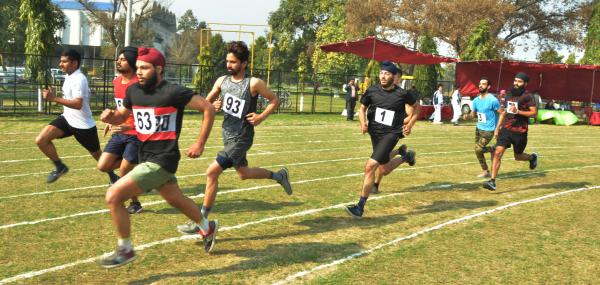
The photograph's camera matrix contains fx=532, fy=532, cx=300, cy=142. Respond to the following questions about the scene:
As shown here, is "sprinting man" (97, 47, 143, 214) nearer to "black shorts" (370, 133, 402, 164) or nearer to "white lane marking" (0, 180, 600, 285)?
"white lane marking" (0, 180, 600, 285)

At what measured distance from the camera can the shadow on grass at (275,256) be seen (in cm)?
467

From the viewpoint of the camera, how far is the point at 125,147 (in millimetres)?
6598

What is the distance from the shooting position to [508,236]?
645 cm

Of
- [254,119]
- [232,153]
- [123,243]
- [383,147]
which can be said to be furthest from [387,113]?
[123,243]

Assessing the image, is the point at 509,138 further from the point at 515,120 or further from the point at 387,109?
the point at 387,109

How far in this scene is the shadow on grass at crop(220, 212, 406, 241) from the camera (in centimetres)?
614

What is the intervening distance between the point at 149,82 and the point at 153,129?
0.41 m

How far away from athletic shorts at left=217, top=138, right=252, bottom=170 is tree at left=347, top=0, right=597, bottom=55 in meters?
39.1

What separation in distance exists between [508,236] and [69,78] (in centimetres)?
618

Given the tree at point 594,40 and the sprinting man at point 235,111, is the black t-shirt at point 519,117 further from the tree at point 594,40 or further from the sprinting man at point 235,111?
the tree at point 594,40

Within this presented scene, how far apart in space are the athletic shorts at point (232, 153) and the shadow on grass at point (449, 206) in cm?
274

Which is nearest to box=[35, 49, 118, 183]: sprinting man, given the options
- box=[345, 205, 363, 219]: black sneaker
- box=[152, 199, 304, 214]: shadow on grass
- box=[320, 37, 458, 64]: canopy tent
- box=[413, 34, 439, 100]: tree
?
box=[152, 199, 304, 214]: shadow on grass

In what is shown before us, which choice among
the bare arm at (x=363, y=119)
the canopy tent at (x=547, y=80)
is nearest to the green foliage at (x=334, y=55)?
→ the canopy tent at (x=547, y=80)

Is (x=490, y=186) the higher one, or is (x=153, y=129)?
(x=153, y=129)
